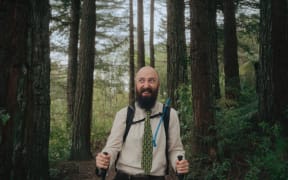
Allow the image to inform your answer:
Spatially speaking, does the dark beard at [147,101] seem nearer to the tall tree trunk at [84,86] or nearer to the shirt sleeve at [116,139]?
the shirt sleeve at [116,139]

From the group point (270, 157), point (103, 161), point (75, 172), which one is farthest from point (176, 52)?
point (103, 161)

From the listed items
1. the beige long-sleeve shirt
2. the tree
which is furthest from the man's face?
the tree

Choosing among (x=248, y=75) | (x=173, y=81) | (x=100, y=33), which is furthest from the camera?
(x=100, y=33)

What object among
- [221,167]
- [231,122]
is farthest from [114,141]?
[231,122]

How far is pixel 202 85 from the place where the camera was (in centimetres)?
643

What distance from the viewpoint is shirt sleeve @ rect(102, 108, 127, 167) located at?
324 cm

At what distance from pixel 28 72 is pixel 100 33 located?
18.4 m

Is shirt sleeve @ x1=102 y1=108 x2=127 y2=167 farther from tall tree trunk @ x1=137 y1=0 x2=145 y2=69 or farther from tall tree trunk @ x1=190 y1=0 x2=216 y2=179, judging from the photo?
tall tree trunk @ x1=137 y1=0 x2=145 y2=69

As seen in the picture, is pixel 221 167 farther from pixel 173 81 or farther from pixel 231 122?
pixel 173 81

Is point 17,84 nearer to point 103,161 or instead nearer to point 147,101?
point 103,161

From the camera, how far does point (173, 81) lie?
959cm

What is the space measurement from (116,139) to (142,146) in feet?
0.96

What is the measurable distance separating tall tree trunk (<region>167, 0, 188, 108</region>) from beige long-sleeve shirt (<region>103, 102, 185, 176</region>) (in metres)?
6.10

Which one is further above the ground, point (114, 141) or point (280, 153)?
point (114, 141)
